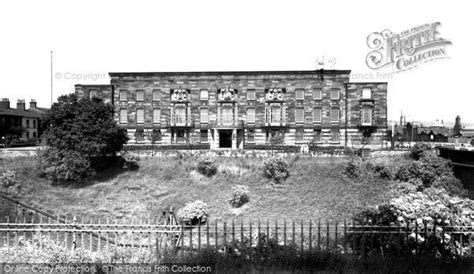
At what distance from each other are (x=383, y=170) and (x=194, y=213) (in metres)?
14.9

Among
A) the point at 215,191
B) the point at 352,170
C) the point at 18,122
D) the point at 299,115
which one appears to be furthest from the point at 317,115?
the point at 18,122

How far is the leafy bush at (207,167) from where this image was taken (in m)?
30.1

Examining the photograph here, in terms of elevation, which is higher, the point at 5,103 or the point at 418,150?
the point at 5,103

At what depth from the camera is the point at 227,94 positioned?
4388 centimetres

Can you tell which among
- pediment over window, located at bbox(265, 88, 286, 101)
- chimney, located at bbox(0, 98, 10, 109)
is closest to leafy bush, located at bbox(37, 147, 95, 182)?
pediment over window, located at bbox(265, 88, 286, 101)

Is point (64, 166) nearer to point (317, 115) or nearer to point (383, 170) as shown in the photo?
point (383, 170)

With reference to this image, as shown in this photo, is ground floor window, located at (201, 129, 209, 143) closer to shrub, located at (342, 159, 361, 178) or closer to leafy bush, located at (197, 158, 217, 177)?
leafy bush, located at (197, 158, 217, 177)

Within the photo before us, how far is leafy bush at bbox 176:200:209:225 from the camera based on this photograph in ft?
77.6

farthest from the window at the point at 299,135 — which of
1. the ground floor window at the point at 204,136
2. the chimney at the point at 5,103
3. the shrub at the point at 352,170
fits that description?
the chimney at the point at 5,103

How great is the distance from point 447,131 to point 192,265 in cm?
7199

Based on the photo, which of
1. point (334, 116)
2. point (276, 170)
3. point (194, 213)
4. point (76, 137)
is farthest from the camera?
point (334, 116)

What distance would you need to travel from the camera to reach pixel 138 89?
44406 mm

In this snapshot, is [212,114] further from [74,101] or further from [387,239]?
[387,239]

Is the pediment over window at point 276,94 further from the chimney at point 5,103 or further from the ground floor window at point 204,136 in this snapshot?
the chimney at point 5,103
